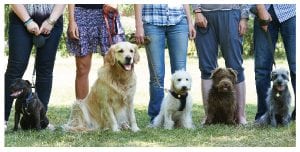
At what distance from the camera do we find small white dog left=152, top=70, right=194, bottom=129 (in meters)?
6.82

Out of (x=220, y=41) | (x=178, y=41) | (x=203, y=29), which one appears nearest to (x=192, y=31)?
(x=203, y=29)

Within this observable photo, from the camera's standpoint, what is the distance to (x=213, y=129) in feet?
22.0

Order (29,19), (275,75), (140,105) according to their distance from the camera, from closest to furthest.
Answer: (29,19) < (275,75) < (140,105)

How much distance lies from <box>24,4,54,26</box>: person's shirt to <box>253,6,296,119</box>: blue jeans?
7.87 ft

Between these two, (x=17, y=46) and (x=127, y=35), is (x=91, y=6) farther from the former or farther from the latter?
(x=127, y=35)

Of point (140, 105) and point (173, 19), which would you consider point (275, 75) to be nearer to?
point (173, 19)

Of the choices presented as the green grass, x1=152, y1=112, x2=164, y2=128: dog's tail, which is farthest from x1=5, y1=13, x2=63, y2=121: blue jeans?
x1=152, y1=112, x2=164, y2=128: dog's tail

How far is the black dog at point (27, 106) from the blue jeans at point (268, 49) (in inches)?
101

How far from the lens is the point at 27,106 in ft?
21.8

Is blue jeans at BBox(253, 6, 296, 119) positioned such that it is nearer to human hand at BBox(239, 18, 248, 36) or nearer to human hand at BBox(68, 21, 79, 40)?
human hand at BBox(239, 18, 248, 36)

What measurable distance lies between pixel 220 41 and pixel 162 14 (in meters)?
0.75

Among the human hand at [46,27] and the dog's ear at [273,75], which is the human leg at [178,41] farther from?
the human hand at [46,27]
